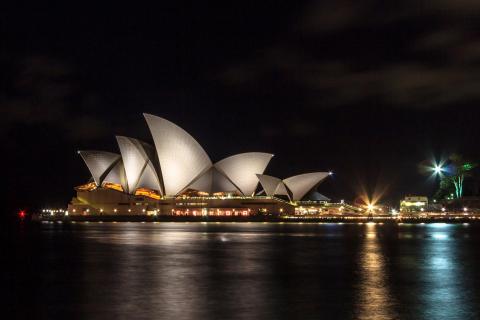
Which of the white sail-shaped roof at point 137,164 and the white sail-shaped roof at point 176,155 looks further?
the white sail-shaped roof at point 137,164

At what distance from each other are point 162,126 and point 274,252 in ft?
199

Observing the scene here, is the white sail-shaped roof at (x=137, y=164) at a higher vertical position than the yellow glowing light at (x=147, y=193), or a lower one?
higher

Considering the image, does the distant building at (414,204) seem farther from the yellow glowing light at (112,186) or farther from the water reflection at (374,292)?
the water reflection at (374,292)

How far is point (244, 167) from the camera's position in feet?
351

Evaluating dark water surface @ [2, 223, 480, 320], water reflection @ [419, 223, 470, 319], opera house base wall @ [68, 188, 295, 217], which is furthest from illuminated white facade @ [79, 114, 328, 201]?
water reflection @ [419, 223, 470, 319]

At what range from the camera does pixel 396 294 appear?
17672 mm

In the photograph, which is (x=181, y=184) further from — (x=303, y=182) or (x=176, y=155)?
(x=303, y=182)

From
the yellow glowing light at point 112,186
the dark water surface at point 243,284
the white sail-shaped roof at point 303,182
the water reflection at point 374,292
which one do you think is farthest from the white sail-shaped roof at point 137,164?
the water reflection at point 374,292

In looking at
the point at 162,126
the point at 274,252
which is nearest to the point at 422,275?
the point at 274,252

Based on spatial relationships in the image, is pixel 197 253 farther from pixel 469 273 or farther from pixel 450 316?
pixel 450 316

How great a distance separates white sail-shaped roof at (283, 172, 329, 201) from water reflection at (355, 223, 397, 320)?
8788 cm

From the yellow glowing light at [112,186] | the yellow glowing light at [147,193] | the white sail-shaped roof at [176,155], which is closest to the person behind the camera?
the white sail-shaped roof at [176,155]

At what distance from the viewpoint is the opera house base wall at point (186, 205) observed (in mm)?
111062

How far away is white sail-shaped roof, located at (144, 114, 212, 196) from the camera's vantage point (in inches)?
3607
